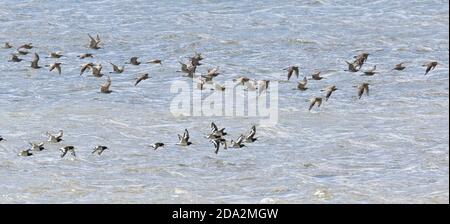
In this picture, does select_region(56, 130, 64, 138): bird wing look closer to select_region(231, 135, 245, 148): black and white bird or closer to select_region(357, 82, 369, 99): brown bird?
select_region(231, 135, 245, 148): black and white bird

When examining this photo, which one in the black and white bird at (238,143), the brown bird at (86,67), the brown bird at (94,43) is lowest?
the black and white bird at (238,143)

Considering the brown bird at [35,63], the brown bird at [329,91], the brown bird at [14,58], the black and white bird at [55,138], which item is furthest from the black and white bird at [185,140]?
the brown bird at [14,58]

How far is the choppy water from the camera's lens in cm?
2744

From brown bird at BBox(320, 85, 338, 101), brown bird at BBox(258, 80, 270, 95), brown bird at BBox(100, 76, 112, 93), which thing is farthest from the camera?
brown bird at BBox(258, 80, 270, 95)

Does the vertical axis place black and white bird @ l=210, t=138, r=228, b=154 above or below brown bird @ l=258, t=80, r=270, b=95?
below

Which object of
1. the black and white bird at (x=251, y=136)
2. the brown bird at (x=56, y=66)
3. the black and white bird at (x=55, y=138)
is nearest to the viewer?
the black and white bird at (x=251, y=136)

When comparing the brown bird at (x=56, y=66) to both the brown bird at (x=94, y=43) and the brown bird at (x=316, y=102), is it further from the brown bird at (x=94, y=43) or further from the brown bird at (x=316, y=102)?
the brown bird at (x=316, y=102)

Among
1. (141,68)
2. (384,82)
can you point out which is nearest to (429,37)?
(384,82)

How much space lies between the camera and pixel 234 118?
1345 inches

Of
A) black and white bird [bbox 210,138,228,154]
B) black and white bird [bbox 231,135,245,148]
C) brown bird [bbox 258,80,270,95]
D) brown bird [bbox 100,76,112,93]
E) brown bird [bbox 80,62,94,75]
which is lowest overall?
black and white bird [bbox 231,135,245,148]

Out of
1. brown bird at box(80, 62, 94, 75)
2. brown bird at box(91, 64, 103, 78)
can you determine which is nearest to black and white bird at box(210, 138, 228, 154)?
brown bird at box(91, 64, 103, 78)

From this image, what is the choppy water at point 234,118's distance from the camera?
27.4 metres

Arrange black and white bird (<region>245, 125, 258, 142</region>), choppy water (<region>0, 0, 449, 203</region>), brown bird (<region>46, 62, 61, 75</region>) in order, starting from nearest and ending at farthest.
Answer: choppy water (<region>0, 0, 449, 203</region>)
black and white bird (<region>245, 125, 258, 142</region>)
brown bird (<region>46, 62, 61, 75</region>)

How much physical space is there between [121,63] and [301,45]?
583 cm
